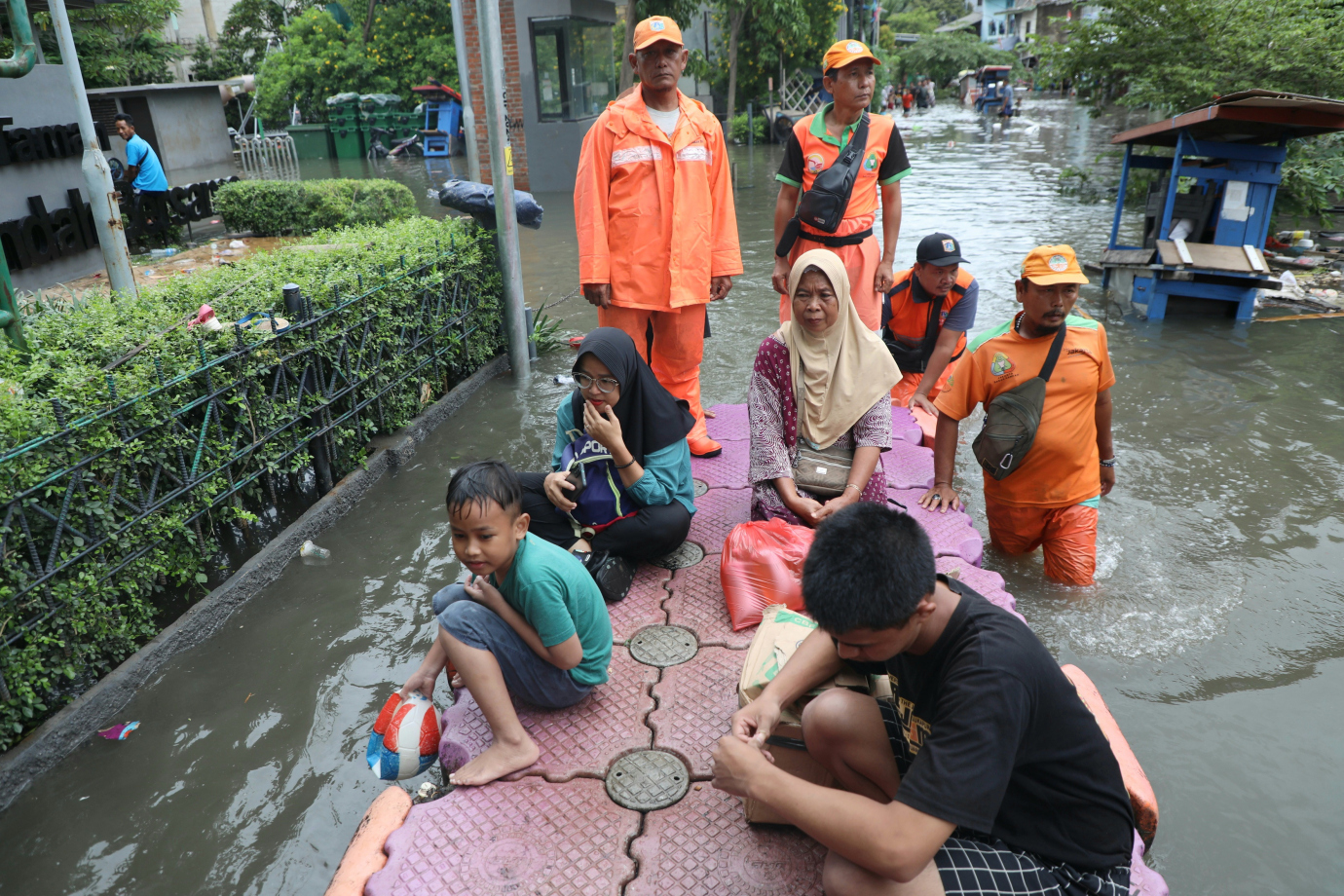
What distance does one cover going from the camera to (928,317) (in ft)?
16.4

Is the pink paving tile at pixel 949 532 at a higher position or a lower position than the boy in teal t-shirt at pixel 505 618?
lower

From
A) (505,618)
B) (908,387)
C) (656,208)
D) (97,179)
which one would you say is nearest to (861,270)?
(908,387)

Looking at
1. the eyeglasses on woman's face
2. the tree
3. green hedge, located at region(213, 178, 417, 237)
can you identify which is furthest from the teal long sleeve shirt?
the tree

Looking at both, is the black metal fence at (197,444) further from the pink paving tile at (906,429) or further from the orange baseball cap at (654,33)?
the pink paving tile at (906,429)

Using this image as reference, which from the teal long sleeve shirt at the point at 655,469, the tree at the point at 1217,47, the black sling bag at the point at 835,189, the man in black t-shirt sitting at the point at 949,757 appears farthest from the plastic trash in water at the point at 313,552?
the tree at the point at 1217,47

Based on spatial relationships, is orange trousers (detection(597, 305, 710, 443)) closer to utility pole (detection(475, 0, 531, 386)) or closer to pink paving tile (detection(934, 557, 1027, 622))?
pink paving tile (detection(934, 557, 1027, 622))

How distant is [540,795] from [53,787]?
1685 mm

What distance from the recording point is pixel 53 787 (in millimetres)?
2793

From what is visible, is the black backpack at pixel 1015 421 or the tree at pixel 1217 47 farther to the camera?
the tree at pixel 1217 47

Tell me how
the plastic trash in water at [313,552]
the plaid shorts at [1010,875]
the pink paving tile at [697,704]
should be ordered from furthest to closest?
the plastic trash in water at [313,552]
the pink paving tile at [697,704]
the plaid shorts at [1010,875]

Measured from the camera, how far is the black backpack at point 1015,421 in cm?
358

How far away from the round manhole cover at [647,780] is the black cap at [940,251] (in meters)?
3.15

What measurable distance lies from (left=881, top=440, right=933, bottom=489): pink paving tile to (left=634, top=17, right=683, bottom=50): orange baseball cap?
2.25 metres

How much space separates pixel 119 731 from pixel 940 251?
4326mm
